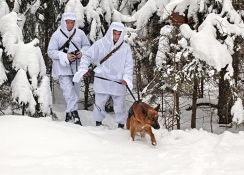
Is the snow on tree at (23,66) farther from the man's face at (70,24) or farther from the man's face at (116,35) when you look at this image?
the man's face at (116,35)

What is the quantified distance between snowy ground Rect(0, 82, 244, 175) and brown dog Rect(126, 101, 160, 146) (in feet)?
0.65

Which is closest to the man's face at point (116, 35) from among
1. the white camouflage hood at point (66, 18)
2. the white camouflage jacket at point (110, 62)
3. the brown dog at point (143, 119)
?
the white camouflage jacket at point (110, 62)

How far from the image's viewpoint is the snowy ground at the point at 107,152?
4188 millimetres

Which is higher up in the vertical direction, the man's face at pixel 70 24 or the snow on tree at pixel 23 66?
the man's face at pixel 70 24

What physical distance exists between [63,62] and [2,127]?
6.91 ft

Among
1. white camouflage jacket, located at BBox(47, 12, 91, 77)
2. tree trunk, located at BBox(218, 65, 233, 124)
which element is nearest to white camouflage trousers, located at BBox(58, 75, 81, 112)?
white camouflage jacket, located at BBox(47, 12, 91, 77)

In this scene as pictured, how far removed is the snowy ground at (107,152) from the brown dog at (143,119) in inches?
7.8

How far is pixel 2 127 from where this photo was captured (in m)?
5.20

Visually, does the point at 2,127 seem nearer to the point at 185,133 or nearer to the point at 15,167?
the point at 15,167

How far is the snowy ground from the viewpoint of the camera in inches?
165

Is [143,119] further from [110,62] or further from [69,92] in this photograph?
[69,92]

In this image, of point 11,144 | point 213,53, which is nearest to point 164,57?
point 213,53

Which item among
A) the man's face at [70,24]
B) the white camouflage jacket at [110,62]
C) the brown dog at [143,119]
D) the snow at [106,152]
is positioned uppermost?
the man's face at [70,24]

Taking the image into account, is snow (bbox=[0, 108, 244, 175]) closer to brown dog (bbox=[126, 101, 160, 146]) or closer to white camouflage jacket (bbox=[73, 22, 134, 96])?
brown dog (bbox=[126, 101, 160, 146])
